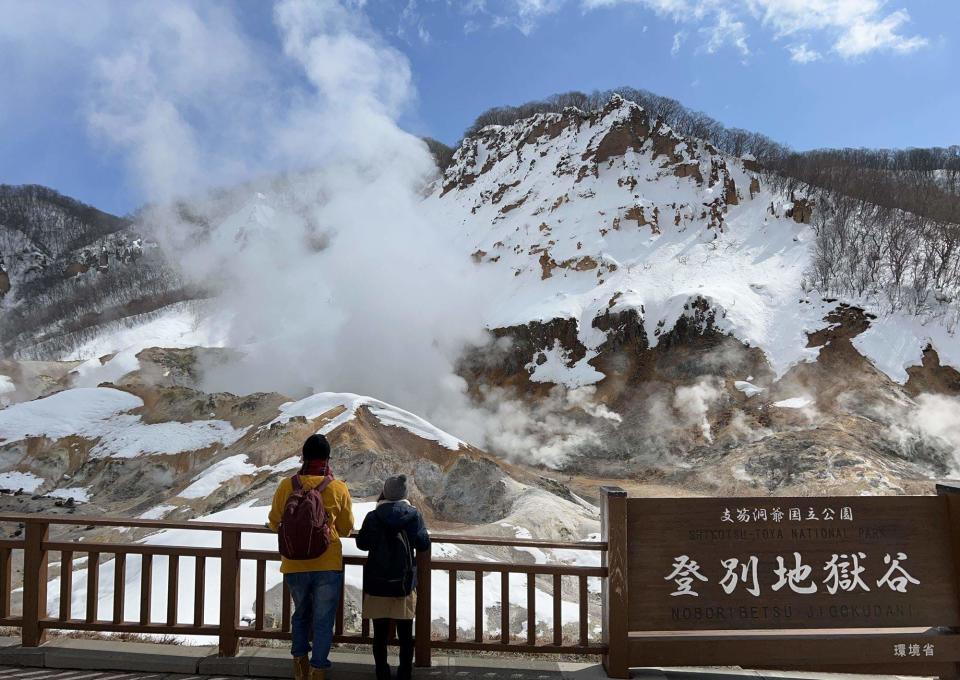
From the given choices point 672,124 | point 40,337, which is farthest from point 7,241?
point 672,124

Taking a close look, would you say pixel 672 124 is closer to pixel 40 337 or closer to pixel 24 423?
pixel 24 423

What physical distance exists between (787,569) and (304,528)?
124 inches

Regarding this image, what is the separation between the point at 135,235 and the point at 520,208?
265ft

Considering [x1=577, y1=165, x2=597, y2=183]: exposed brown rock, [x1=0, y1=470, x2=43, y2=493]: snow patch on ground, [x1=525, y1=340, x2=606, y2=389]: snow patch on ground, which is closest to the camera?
[x1=0, y1=470, x2=43, y2=493]: snow patch on ground

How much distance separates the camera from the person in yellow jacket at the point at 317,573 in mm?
3537

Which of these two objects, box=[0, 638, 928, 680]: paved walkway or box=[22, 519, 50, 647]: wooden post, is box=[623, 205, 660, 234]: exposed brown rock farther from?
box=[22, 519, 50, 647]: wooden post

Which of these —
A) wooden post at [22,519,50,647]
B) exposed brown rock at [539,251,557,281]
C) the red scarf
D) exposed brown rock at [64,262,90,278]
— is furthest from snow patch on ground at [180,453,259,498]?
exposed brown rock at [64,262,90,278]

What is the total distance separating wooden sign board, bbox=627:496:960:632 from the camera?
3959mm

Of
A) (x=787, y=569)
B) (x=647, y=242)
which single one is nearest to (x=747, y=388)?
(x=647, y=242)

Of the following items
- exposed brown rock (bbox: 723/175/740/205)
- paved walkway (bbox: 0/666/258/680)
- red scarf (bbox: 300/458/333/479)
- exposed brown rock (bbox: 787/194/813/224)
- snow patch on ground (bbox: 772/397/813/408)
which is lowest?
paved walkway (bbox: 0/666/258/680)

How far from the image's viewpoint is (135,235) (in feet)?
331

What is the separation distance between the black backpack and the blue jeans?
8.3 inches

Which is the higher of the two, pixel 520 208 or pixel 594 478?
pixel 520 208

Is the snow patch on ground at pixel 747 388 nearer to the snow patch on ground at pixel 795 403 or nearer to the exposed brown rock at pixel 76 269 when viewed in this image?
the snow patch on ground at pixel 795 403
